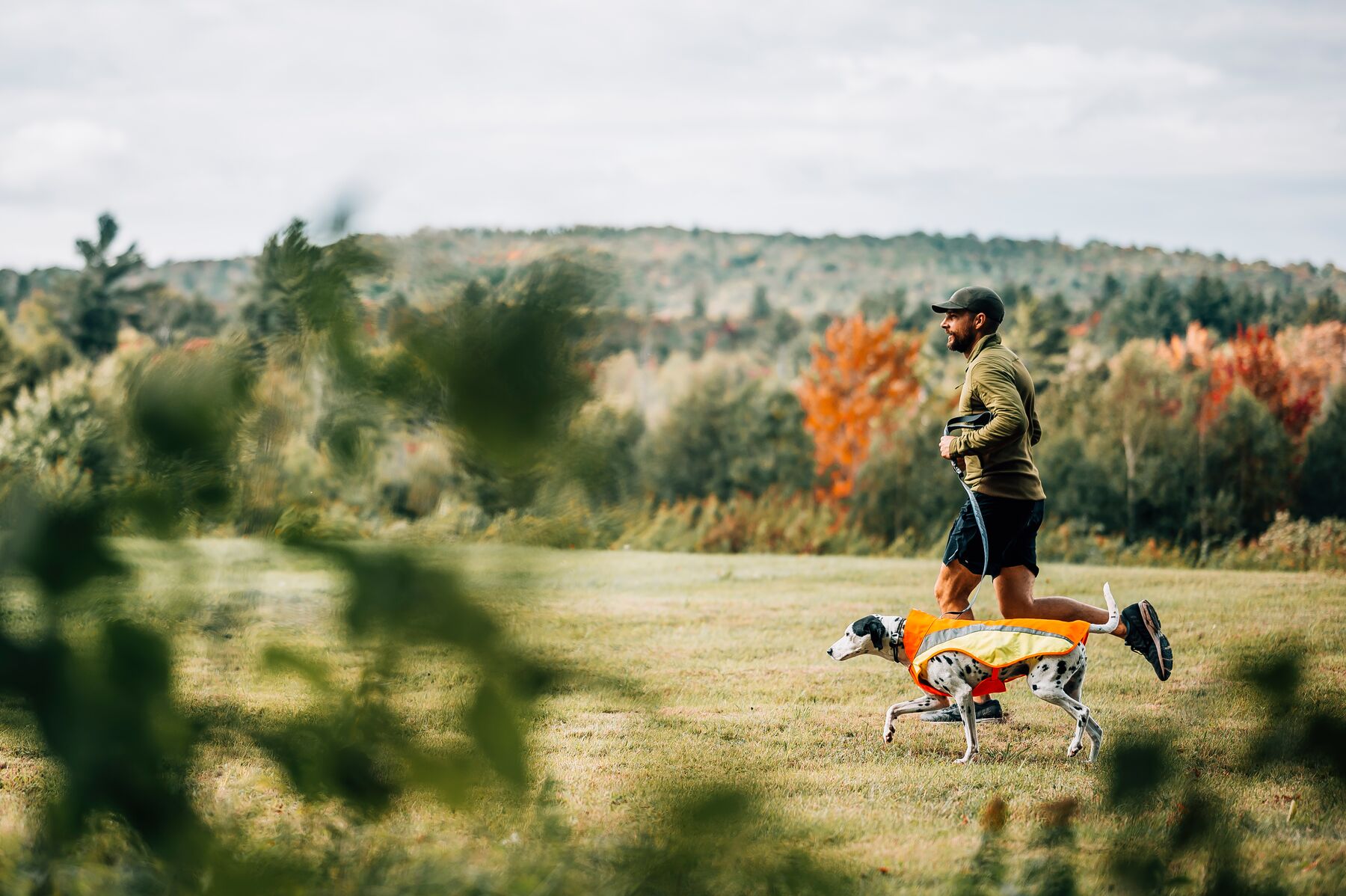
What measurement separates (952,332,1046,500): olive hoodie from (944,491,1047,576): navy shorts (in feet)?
0.19

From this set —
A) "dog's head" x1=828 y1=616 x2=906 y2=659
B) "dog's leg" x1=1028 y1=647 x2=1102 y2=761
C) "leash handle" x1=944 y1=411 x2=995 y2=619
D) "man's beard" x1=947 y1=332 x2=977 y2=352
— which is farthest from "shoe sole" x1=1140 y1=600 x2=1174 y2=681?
"man's beard" x1=947 y1=332 x2=977 y2=352

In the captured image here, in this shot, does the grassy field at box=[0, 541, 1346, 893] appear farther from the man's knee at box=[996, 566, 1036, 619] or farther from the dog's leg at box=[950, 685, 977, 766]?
the man's knee at box=[996, 566, 1036, 619]

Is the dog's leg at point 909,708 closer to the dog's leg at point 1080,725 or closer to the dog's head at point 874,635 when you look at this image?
the dog's head at point 874,635

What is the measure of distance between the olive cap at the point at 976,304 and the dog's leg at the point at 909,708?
6.15 feet

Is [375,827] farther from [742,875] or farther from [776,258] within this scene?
[776,258]

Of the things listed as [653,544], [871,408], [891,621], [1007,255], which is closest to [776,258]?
[1007,255]

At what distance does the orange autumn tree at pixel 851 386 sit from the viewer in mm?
48844

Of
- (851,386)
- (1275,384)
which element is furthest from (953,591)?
(851,386)

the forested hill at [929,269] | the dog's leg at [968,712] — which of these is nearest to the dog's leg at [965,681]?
the dog's leg at [968,712]

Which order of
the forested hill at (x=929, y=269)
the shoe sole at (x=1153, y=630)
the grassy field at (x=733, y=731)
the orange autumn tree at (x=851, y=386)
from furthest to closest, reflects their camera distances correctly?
the forested hill at (x=929, y=269) → the orange autumn tree at (x=851, y=386) → the shoe sole at (x=1153, y=630) → the grassy field at (x=733, y=731)

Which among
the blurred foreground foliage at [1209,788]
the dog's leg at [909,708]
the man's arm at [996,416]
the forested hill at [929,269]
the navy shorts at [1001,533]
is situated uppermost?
the forested hill at [929,269]

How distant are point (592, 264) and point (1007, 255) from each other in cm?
9653

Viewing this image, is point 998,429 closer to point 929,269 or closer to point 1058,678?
point 1058,678

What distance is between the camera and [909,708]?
533 cm
